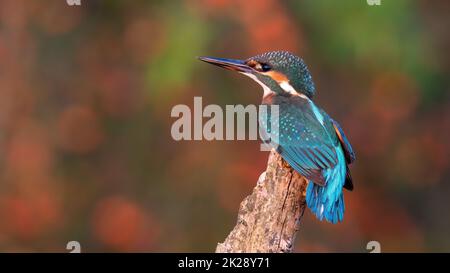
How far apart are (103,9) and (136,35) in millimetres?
416

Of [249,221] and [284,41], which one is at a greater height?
[284,41]

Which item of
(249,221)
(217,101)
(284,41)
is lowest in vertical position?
(249,221)

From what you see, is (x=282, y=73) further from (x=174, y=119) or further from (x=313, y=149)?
(x=174, y=119)

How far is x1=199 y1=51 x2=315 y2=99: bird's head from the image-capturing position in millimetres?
4703

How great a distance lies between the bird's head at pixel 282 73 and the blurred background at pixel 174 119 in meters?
3.03

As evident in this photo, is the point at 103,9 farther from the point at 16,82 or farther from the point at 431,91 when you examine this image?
the point at 431,91

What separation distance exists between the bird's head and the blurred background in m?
3.03

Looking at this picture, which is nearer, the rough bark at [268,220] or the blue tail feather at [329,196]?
the rough bark at [268,220]

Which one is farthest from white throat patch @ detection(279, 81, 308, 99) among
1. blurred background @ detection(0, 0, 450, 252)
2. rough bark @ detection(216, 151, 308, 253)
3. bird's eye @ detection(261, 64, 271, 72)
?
blurred background @ detection(0, 0, 450, 252)

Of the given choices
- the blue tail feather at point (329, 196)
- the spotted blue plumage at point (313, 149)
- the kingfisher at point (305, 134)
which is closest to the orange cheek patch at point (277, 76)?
the kingfisher at point (305, 134)

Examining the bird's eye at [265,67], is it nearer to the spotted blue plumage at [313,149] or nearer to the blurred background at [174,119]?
the spotted blue plumage at [313,149]

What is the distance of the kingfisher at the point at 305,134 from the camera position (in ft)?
13.4

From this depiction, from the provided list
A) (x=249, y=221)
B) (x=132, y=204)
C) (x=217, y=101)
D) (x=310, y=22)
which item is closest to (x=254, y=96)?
(x=217, y=101)
